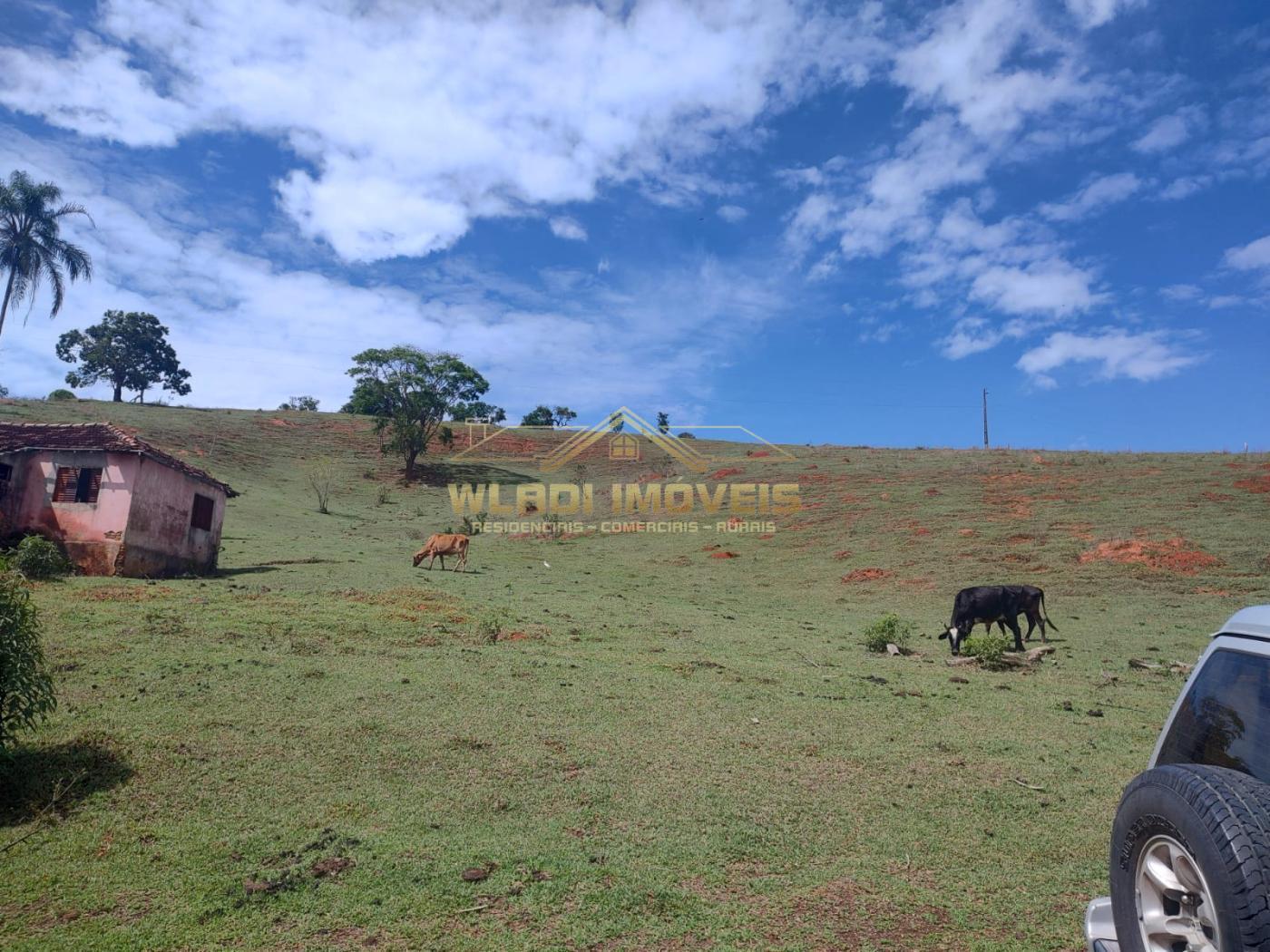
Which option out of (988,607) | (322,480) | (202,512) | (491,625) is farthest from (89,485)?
(322,480)

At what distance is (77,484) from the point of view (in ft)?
72.2

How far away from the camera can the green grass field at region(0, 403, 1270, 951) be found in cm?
531

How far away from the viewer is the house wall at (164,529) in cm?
2209

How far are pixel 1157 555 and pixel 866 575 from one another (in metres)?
10.6

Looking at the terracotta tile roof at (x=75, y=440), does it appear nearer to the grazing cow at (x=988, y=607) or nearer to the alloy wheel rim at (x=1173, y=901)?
the grazing cow at (x=988, y=607)

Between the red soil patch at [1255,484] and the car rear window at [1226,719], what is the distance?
41412 mm

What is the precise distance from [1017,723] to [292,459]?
57.7m

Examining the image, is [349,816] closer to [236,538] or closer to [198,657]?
[198,657]

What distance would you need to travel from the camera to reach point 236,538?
32.2 m

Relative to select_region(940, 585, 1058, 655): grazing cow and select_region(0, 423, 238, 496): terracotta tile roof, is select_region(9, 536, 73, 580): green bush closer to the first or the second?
select_region(0, 423, 238, 496): terracotta tile roof

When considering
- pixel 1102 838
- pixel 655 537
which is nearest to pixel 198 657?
pixel 1102 838

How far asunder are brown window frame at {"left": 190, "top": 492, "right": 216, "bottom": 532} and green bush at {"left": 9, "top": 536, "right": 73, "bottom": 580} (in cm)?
508

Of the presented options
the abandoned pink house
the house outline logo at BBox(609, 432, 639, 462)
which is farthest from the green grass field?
the house outline logo at BBox(609, 432, 639, 462)

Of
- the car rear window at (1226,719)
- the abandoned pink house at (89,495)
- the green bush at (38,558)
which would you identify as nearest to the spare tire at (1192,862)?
the car rear window at (1226,719)
